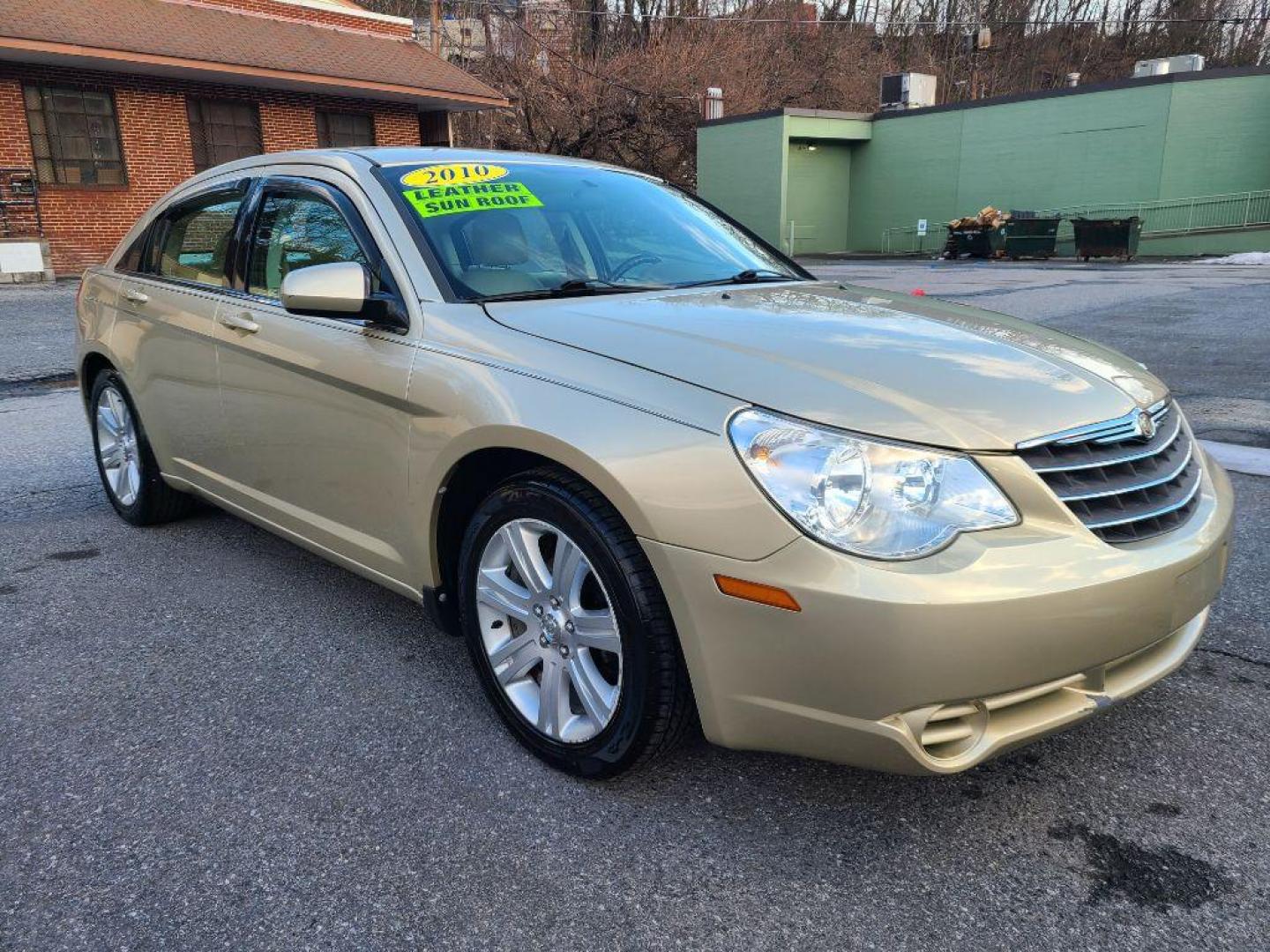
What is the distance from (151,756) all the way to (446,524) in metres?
0.99

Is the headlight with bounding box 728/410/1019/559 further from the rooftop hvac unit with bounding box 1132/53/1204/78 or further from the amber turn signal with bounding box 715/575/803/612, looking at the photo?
the rooftop hvac unit with bounding box 1132/53/1204/78

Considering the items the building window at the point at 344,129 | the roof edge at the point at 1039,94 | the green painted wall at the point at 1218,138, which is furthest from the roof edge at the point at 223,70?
the green painted wall at the point at 1218,138

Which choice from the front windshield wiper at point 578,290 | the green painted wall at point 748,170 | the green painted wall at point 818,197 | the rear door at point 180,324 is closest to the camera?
the front windshield wiper at point 578,290

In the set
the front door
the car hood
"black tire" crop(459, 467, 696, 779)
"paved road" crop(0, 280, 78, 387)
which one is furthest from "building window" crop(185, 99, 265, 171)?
"black tire" crop(459, 467, 696, 779)

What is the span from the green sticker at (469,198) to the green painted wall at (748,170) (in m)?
28.7

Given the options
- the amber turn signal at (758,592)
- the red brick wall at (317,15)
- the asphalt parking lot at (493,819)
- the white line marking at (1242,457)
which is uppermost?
the red brick wall at (317,15)

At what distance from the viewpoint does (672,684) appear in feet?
7.33

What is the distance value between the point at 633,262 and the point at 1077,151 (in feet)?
95.5

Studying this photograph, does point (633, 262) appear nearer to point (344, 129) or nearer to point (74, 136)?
point (74, 136)

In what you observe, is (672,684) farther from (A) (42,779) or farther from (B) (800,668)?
(A) (42,779)

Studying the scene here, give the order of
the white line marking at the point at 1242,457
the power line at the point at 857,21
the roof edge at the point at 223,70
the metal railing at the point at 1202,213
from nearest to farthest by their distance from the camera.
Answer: the white line marking at the point at 1242,457
the roof edge at the point at 223,70
the metal railing at the point at 1202,213
the power line at the point at 857,21

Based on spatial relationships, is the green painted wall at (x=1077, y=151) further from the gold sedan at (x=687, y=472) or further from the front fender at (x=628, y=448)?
the front fender at (x=628, y=448)

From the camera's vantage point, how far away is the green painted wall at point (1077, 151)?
26234 millimetres

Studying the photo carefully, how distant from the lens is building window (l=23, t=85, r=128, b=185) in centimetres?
1775
